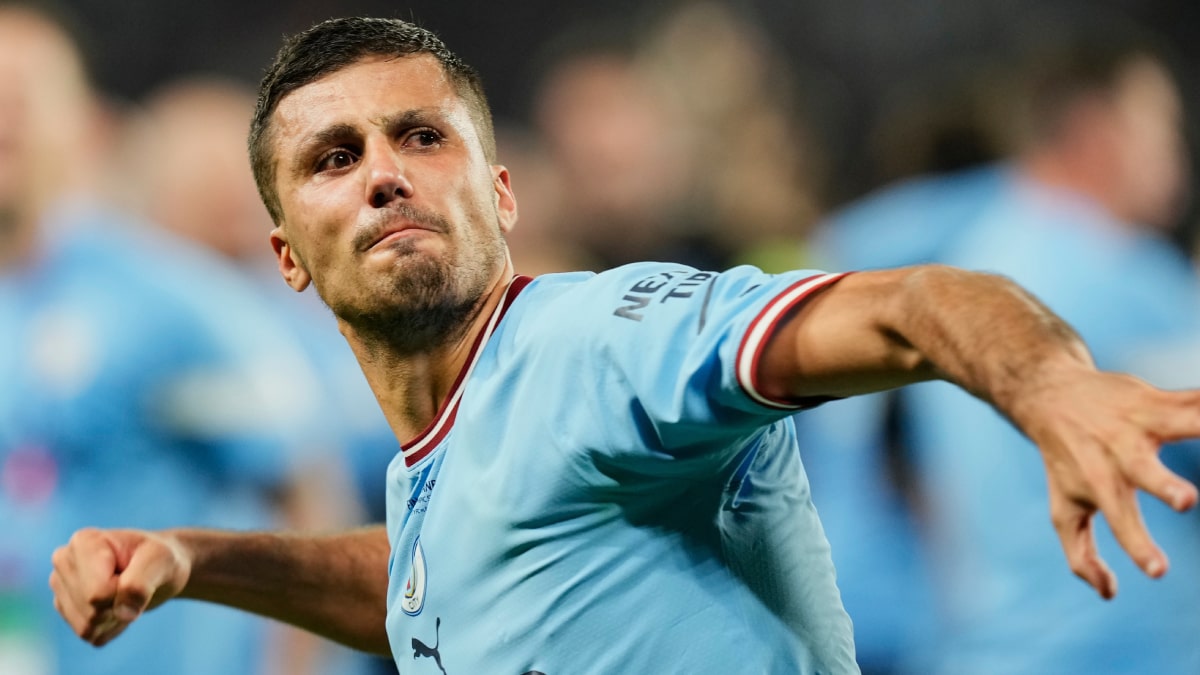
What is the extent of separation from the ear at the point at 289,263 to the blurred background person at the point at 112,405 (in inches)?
95.0

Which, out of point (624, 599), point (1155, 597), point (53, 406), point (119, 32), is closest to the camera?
point (624, 599)

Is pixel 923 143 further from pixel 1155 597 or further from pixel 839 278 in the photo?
pixel 839 278

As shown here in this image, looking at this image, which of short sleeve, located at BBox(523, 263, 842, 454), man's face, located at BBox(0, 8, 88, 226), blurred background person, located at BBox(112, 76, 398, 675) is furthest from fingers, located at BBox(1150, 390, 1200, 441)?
man's face, located at BBox(0, 8, 88, 226)

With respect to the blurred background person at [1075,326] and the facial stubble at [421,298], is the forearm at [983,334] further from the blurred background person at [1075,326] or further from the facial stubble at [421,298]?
the blurred background person at [1075,326]

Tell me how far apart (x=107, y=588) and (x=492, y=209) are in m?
0.87

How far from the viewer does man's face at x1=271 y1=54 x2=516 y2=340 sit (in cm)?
240

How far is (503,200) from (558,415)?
836 mm

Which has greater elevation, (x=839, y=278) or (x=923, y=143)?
(x=839, y=278)

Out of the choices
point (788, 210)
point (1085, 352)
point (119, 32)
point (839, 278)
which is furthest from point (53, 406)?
point (1085, 352)

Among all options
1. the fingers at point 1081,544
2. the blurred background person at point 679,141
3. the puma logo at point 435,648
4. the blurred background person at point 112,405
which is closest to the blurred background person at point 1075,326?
the blurred background person at point 679,141

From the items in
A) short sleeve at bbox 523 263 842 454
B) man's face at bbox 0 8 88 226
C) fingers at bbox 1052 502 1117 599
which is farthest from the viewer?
man's face at bbox 0 8 88 226

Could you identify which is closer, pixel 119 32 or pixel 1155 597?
pixel 1155 597

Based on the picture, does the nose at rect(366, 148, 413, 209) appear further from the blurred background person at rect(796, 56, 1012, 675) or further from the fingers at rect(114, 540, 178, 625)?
the blurred background person at rect(796, 56, 1012, 675)

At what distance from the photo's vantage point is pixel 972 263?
5.36 metres
